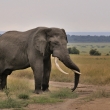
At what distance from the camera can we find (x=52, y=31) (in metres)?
15.4

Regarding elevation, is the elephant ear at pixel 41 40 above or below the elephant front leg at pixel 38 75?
above

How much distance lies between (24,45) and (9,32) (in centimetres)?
159

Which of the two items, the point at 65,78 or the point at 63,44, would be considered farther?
the point at 65,78

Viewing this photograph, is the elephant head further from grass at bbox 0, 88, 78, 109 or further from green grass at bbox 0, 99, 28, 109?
green grass at bbox 0, 99, 28, 109

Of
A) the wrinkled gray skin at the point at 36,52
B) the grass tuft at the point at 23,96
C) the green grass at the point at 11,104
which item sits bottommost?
the grass tuft at the point at 23,96

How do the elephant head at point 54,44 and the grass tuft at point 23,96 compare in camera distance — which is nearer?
the grass tuft at point 23,96

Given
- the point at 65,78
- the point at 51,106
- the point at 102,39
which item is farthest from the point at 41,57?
the point at 102,39

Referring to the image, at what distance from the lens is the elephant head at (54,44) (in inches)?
588

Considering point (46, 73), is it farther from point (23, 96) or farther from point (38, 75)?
point (23, 96)

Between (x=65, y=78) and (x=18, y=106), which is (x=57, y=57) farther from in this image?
(x=65, y=78)

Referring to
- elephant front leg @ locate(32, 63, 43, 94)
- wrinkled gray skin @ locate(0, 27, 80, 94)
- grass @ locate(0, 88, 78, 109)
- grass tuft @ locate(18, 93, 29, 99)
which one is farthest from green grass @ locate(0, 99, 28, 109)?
wrinkled gray skin @ locate(0, 27, 80, 94)

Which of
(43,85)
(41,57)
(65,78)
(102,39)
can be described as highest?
(41,57)

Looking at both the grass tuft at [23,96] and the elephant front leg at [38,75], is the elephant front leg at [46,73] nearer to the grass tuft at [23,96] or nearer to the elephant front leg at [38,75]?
the elephant front leg at [38,75]

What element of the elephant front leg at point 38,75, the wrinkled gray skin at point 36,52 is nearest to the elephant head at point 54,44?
the wrinkled gray skin at point 36,52
